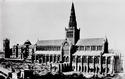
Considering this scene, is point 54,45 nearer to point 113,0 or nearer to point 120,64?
point 120,64

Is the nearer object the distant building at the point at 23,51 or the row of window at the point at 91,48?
the row of window at the point at 91,48

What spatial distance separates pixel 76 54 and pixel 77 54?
12.4 inches

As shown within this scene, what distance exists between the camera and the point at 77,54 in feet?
186

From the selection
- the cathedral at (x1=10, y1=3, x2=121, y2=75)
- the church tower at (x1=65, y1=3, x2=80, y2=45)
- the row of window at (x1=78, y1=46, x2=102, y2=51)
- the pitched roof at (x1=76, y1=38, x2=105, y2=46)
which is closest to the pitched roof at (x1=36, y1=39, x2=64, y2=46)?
the cathedral at (x1=10, y1=3, x2=121, y2=75)

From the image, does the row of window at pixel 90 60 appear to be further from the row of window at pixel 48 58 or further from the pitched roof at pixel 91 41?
the row of window at pixel 48 58

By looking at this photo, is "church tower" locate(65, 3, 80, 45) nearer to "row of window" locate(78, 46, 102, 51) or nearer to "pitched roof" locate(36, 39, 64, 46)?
"row of window" locate(78, 46, 102, 51)

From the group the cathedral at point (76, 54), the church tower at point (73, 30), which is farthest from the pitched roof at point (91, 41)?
the church tower at point (73, 30)

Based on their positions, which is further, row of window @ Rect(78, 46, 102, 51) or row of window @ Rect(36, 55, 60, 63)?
row of window @ Rect(36, 55, 60, 63)

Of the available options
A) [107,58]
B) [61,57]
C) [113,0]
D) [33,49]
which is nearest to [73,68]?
[61,57]

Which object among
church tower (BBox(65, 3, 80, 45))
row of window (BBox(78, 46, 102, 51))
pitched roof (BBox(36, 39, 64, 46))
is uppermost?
church tower (BBox(65, 3, 80, 45))

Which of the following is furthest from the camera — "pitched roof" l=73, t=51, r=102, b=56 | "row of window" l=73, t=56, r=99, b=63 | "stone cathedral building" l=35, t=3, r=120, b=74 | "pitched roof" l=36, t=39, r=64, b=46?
"pitched roof" l=36, t=39, r=64, b=46

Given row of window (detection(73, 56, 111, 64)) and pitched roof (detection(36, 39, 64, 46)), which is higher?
pitched roof (detection(36, 39, 64, 46))

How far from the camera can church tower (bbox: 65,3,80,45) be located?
59.4 metres

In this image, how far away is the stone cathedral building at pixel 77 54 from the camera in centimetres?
5103
